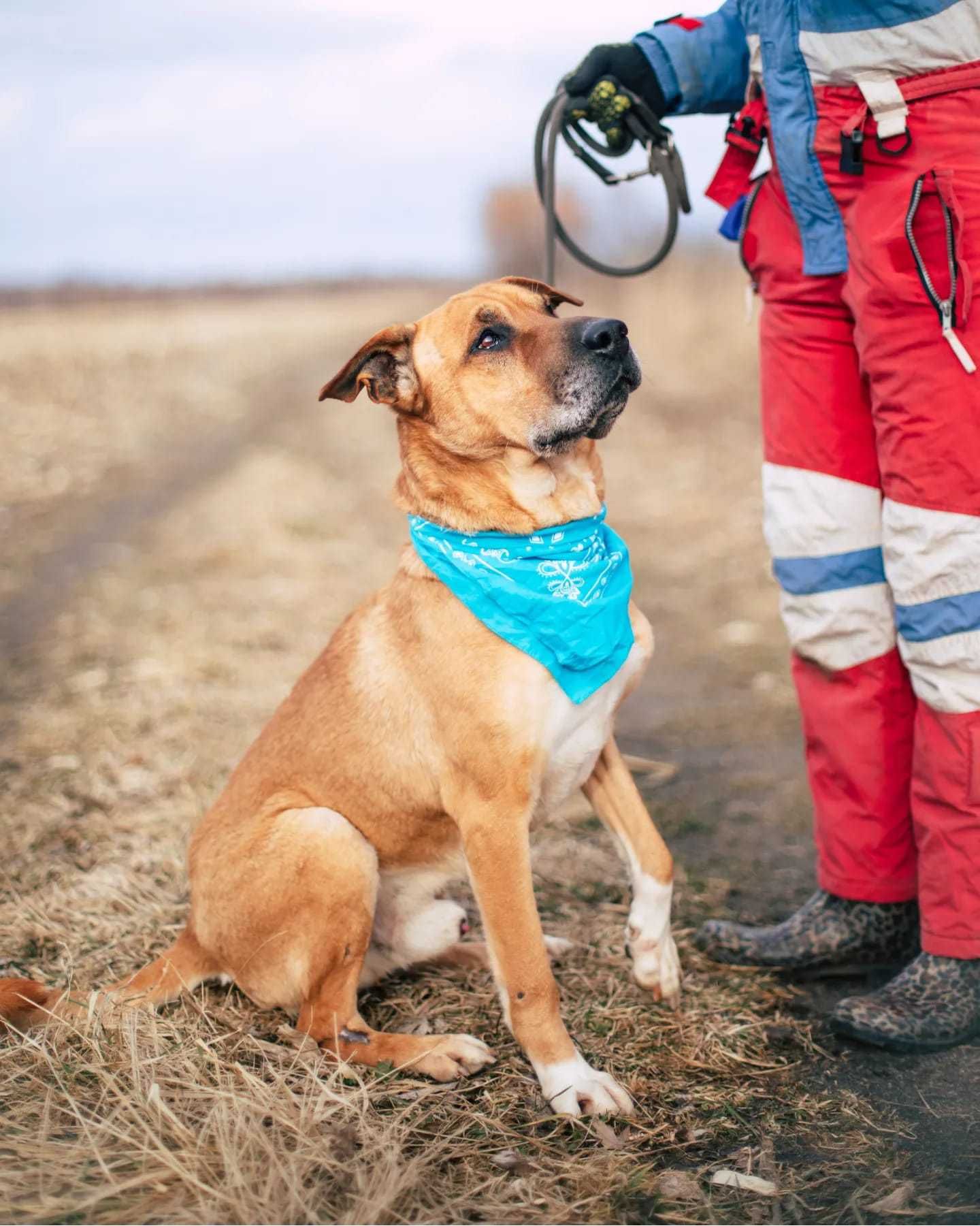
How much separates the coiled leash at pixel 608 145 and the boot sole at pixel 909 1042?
95.4 inches

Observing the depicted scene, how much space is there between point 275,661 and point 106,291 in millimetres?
25009

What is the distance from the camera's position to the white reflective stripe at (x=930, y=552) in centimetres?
300

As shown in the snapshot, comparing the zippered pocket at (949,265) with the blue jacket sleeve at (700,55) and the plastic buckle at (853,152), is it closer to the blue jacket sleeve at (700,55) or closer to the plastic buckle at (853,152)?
the plastic buckle at (853,152)

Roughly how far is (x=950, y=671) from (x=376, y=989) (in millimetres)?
2007

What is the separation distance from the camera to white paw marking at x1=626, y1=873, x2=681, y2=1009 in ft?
10.9

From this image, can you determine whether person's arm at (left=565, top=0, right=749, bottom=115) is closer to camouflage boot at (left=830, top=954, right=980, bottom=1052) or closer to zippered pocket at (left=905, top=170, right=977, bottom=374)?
zippered pocket at (left=905, top=170, right=977, bottom=374)

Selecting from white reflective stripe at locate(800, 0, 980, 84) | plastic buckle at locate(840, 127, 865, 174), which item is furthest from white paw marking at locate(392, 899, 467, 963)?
white reflective stripe at locate(800, 0, 980, 84)

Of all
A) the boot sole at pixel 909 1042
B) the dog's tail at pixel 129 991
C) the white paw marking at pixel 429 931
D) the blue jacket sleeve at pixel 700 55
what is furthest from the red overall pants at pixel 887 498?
the dog's tail at pixel 129 991

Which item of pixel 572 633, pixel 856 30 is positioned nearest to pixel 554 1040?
pixel 572 633

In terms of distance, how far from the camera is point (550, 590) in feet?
10.1

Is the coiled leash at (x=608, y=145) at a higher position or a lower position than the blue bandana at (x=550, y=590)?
higher

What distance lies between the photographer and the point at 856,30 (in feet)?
9.68

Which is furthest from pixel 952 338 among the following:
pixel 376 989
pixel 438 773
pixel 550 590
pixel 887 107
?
pixel 376 989

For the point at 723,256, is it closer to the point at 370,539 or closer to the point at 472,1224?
the point at 370,539
